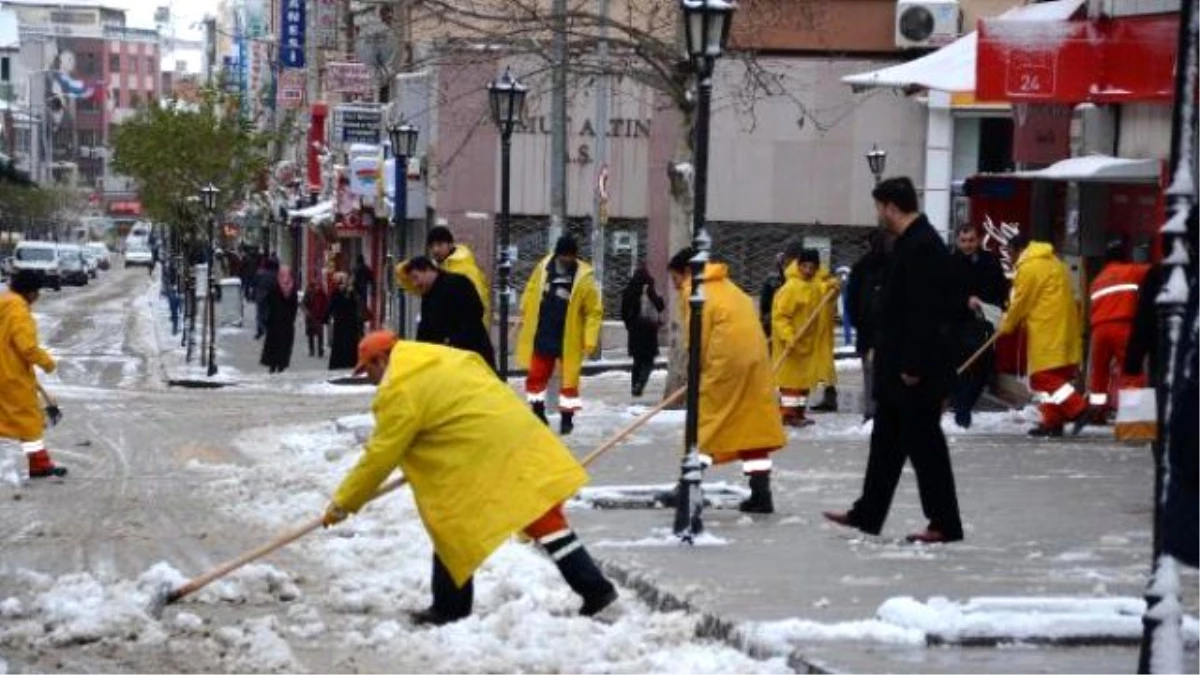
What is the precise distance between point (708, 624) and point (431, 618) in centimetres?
129

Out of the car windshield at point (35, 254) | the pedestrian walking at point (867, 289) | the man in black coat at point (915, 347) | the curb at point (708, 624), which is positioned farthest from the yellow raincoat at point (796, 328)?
the car windshield at point (35, 254)

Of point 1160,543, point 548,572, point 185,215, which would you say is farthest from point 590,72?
point 185,215

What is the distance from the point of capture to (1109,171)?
1998 cm

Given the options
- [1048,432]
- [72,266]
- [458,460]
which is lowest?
[72,266]

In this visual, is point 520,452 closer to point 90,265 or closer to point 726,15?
point 726,15

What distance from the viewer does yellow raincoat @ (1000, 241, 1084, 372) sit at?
19.9m

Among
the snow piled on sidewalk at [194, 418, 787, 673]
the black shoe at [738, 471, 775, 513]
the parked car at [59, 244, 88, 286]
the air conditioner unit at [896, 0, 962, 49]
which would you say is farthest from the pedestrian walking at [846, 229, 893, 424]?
the parked car at [59, 244, 88, 286]

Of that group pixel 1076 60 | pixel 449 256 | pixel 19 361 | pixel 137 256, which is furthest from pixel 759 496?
pixel 137 256

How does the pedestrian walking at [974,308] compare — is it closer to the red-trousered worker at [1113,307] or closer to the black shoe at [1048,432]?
the black shoe at [1048,432]

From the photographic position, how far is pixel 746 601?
10.9 meters

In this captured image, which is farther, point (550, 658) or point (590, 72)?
point (590, 72)

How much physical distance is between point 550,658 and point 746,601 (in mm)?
1466

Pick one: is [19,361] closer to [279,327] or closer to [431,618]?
[431,618]

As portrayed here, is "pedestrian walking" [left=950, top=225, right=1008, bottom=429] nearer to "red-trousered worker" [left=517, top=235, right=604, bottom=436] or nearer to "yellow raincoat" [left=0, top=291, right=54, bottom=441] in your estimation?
"red-trousered worker" [left=517, top=235, right=604, bottom=436]
